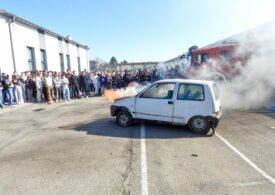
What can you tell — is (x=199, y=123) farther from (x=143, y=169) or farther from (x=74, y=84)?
(x=74, y=84)

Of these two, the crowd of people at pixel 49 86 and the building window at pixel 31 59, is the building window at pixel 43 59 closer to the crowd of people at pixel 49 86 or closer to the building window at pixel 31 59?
the building window at pixel 31 59

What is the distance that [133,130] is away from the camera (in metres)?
7.61

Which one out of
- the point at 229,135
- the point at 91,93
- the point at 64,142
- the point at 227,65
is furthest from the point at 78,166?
the point at 91,93

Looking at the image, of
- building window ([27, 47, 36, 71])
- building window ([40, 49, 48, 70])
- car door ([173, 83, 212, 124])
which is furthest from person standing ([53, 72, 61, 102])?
car door ([173, 83, 212, 124])

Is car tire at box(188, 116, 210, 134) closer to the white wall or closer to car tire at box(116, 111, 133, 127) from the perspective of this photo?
car tire at box(116, 111, 133, 127)

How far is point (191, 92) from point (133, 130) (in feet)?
6.96

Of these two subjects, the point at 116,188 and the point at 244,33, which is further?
the point at 244,33

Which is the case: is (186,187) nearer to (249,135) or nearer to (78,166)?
(78,166)

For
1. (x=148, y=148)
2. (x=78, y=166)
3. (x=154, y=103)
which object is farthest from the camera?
(x=154, y=103)

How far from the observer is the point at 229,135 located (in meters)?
6.93

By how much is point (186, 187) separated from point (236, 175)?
109 cm

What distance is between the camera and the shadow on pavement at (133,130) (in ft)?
23.0

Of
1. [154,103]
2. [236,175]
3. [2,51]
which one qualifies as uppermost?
[2,51]

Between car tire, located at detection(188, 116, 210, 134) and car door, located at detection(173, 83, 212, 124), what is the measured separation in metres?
0.12
